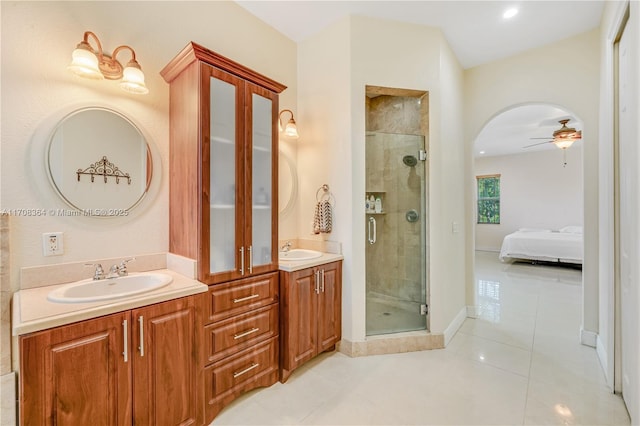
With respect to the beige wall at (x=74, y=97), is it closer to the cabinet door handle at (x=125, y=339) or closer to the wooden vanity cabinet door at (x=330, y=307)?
the cabinet door handle at (x=125, y=339)

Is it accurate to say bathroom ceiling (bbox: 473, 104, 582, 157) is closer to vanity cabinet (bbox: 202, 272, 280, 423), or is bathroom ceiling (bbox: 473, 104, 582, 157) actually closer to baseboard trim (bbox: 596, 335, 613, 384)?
baseboard trim (bbox: 596, 335, 613, 384)

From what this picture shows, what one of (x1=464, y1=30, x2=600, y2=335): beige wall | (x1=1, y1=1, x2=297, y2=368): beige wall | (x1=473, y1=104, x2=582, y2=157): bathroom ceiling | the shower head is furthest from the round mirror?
(x1=473, y1=104, x2=582, y2=157): bathroom ceiling

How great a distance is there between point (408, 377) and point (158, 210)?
7.32 feet

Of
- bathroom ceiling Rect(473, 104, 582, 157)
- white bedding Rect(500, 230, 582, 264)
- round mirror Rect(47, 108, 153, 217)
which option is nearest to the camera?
round mirror Rect(47, 108, 153, 217)

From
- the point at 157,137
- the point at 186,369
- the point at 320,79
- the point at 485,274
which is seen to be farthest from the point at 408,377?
the point at 485,274

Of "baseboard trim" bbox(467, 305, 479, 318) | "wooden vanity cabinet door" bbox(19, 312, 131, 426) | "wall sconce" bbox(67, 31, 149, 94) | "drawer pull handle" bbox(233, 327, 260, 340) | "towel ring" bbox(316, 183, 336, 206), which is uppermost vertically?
"wall sconce" bbox(67, 31, 149, 94)

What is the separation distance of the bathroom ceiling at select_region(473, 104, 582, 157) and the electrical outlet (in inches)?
158

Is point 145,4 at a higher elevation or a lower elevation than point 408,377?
higher

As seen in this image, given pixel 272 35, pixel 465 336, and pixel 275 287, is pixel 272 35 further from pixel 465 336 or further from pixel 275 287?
pixel 465 336

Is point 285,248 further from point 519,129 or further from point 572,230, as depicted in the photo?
point 572,230

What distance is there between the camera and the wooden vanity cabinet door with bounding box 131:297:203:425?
1.34m

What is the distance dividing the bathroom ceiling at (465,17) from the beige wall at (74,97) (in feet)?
2.11

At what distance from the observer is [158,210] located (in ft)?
6.27

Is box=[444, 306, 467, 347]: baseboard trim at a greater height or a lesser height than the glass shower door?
lesser
